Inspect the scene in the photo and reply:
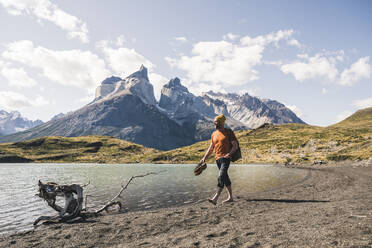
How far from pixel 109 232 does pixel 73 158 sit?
202478 mm

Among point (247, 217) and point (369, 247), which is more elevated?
point (369, 247)

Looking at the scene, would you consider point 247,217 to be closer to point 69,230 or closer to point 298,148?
point 69,230

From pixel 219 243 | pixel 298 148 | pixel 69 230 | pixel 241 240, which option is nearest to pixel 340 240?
pixel 241 240

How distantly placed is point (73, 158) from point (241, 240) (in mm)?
206755

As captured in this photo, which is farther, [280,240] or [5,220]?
[5,220]

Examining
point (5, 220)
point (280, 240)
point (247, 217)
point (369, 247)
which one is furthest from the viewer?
point (5, 220)

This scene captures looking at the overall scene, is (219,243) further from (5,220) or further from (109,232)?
(5,220)

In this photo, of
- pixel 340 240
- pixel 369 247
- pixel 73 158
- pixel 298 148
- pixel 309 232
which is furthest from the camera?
pixel 73 158

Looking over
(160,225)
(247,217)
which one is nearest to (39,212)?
(160,225)

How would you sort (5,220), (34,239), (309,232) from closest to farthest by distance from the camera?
1. (309,232)
2. (34,239)
3. (5,220)

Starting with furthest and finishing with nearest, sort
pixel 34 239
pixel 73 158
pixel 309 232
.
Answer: pixel 73 158
pixel 34 239
pixel 309 232

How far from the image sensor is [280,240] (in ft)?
21.6

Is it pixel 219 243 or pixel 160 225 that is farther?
pixel 160 225

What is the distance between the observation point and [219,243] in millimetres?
6707
